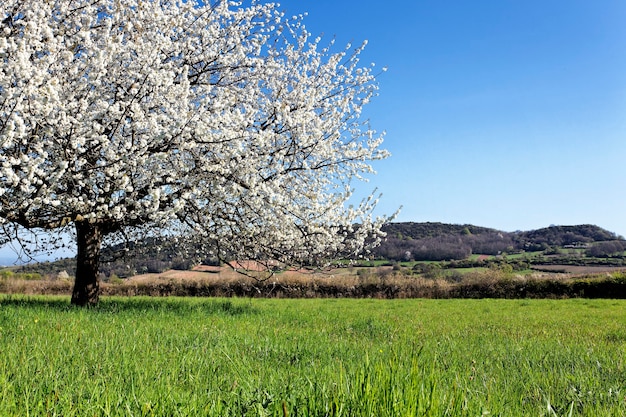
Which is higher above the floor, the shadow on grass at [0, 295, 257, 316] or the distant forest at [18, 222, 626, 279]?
the distant forest at [18, 222, 626, 279]

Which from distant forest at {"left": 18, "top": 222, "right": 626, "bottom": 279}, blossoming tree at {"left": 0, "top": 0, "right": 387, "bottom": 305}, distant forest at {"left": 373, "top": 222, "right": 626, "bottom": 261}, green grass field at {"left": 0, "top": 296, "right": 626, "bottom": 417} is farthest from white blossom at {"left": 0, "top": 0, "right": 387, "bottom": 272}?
distant forest at {"left": 373, "top": 222, "right": 626, "bottom": 261}

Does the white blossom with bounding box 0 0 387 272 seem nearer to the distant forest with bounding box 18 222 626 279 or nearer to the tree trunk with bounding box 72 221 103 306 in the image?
the tree trunk with bounding box 72 221 103 306

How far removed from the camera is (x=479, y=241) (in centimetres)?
9225

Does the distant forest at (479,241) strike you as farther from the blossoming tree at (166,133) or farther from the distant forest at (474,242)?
the blossoming tree at (166,133)

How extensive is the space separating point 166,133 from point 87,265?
7134mm

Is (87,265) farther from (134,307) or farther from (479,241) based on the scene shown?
(479,241)

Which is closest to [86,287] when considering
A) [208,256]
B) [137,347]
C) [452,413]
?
[208,256]

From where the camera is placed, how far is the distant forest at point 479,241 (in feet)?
257

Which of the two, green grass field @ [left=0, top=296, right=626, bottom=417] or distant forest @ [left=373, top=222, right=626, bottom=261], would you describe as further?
distant forest @ [left=373, top=222, right=626, bottom=261]

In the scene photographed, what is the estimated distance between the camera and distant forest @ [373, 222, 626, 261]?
257 ft

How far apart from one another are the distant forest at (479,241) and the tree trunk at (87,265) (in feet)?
197

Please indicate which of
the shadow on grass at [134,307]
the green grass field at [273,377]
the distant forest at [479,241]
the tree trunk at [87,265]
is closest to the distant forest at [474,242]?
the distant forest at [479,241]

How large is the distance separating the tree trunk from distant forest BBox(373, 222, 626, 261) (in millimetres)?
60141

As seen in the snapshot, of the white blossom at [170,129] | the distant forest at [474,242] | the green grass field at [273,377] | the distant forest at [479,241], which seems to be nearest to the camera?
the green grass field at [273,377]
